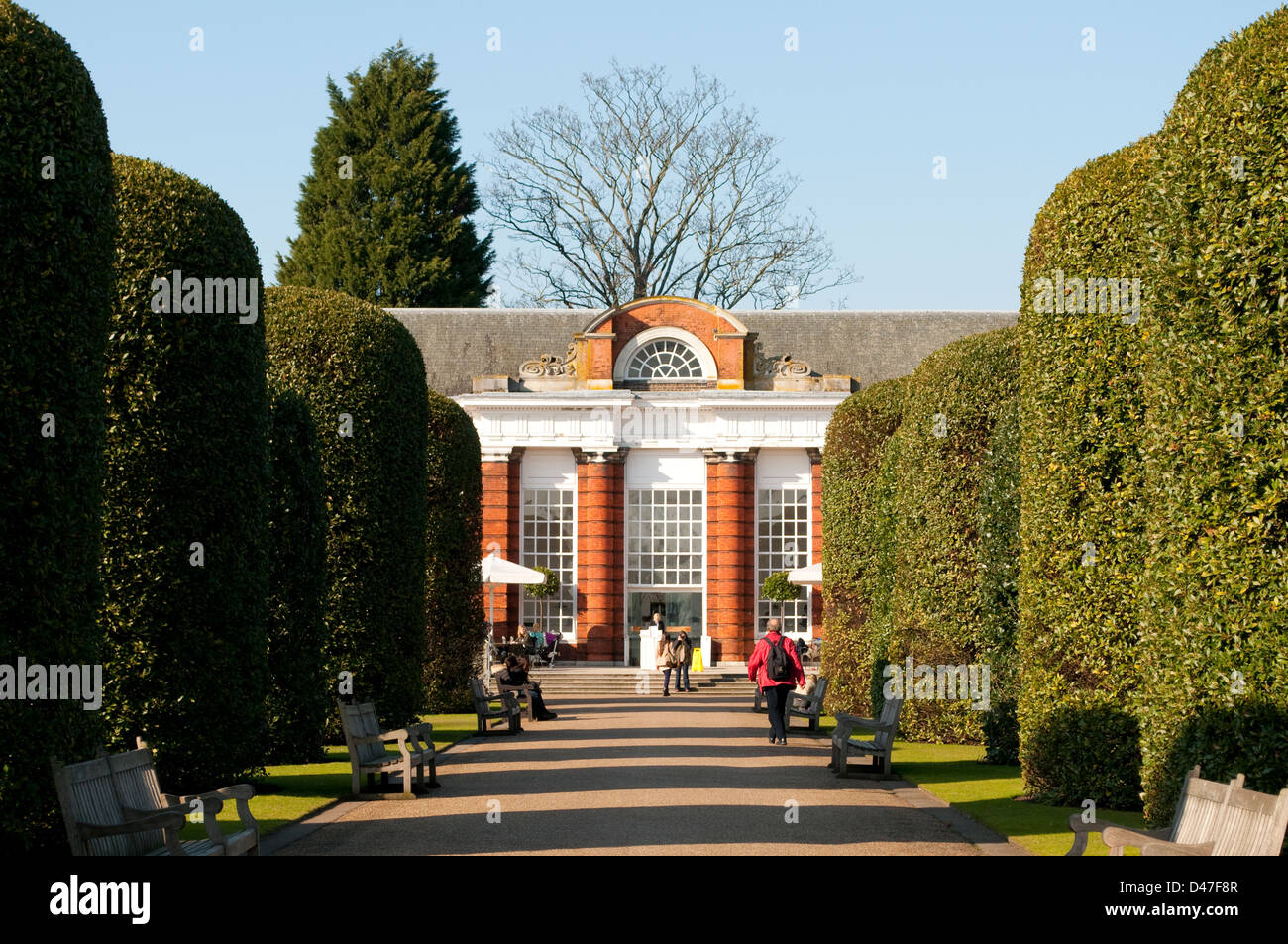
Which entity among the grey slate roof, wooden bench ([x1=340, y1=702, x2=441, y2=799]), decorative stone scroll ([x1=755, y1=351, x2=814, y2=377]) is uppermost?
the grey slate roof

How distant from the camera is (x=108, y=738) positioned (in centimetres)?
1173

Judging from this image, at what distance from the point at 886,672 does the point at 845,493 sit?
4625 mm

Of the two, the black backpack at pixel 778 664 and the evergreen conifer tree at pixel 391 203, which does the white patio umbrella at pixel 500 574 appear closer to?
the black backpack at pixel 778 664

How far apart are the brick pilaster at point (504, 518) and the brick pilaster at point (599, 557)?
5.64 ft

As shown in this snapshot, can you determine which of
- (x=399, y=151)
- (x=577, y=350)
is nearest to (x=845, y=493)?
(x=577, y=350)

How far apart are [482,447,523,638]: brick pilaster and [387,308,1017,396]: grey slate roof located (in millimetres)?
3158

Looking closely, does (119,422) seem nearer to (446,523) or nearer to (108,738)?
(108,738)

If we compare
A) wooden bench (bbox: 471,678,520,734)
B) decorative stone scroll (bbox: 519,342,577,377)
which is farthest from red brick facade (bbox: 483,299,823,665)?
wooden bench (bbox: 471,678,520,734)

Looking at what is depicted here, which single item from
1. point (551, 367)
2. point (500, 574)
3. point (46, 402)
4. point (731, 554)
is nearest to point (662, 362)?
point (551, 367)

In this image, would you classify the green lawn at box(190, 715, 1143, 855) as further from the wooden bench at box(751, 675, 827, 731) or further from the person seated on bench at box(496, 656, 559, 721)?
the person seated on bench at box(496, 656, 559, 721)

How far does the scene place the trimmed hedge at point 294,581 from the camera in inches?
619

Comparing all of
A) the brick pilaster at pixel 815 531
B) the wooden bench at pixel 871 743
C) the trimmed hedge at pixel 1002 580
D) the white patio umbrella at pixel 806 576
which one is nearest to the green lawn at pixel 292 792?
the wooden bench at pixel 871 743

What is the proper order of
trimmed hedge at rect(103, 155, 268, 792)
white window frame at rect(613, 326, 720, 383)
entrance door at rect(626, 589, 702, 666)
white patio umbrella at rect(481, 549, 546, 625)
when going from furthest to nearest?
white window frame at rect(613, 326, 720, 383)
entrance door at rect(626, 589, 702, 666)
white patio umbrella at rect(481, 549, 546, 625)
trimmed hedge at rect(103, 155, 268, 792)

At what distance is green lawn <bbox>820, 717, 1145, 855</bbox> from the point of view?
10625 mm
